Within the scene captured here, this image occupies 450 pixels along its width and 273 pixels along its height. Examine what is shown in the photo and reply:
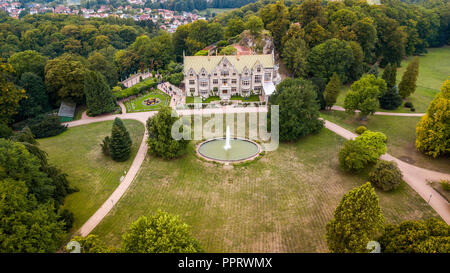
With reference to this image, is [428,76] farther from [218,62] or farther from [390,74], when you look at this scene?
[218,62]

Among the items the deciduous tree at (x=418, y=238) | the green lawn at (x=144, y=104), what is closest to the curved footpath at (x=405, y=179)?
the green lawn at (x=144, y=104)

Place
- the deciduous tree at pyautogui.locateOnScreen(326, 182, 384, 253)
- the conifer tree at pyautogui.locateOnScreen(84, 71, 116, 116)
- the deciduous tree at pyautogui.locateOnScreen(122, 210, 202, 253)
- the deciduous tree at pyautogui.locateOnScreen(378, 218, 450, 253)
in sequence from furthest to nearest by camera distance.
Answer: the conifer tree at pyautogui.locateOnScreen(84, 71, 116, 116), the deciduous tree at pyautogui.locateOnScreen(326, 182, 384, 253), the deciduous tree at pyautogui.locateOnScreen(122, 210, 202, 253), the deciduous tree at pyautogui.locateOnScreen(378, 218, 450, 253)

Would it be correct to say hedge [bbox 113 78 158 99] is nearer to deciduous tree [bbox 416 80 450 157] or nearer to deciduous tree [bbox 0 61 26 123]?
deciduous tree [bbox 0 61 26 123]

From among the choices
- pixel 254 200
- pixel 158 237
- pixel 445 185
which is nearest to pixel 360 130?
pixel 445 185

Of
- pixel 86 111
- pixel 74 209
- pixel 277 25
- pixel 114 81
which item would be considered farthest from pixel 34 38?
pixel 74 209

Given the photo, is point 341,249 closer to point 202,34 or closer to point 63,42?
point 202,34

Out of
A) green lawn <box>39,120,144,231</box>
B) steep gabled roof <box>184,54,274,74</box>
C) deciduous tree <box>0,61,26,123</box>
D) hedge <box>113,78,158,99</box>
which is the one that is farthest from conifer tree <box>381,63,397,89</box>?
deciduous tree <box>0,61,26,123</box>
